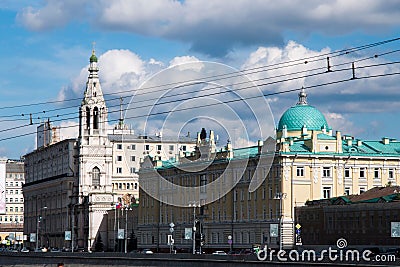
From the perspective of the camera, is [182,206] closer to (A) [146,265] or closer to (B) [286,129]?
(B) [286,129]

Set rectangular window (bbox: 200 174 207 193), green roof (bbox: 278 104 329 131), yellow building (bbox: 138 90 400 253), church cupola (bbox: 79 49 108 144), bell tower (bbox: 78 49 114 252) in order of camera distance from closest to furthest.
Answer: yellow building (bbox: 138 90 400 253) < green roof (bbox: 278 104 329 131) < rectangular window (bbox: 200 174 207 193) < bell tower (bbox: 78 49 114 252) < church cupola (bbox: 79 49 108 144)

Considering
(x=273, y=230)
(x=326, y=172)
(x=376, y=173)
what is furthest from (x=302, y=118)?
(x=273, y=230)

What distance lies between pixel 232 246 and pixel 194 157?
20.0 meters

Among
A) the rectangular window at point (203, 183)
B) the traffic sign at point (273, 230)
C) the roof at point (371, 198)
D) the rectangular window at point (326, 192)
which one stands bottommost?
the traffic sign at point (273, 230)

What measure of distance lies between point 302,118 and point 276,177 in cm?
1638

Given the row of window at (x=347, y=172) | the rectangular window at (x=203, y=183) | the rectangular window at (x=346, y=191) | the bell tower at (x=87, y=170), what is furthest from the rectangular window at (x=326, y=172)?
the bell tower at (x=87, y=170)

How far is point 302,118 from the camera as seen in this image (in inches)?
5837

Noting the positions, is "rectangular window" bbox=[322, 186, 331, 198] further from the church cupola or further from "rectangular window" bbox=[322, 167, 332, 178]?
the church cupola

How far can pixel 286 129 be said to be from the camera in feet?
477

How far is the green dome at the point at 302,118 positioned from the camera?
148000mm

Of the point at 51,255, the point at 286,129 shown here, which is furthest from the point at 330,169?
the point at 51,255

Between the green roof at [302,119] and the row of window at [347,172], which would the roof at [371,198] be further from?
the green roof at [302,119]

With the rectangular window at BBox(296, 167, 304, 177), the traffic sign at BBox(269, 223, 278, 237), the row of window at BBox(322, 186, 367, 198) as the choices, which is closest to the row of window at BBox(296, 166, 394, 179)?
the rectangular window at BBox(296, 167, 304, 177)

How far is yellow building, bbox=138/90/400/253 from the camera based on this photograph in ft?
442
